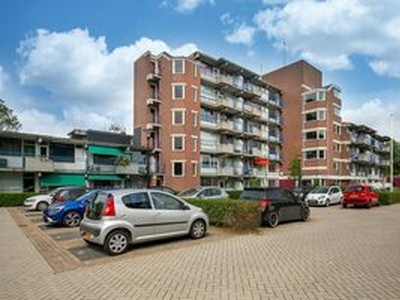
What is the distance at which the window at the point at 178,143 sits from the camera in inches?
1842

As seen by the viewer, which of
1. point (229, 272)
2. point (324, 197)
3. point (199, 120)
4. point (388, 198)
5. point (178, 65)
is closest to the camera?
point (229, 272)

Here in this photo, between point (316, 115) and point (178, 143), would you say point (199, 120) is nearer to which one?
point (178, 143)

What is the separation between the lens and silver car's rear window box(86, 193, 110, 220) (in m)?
11.1

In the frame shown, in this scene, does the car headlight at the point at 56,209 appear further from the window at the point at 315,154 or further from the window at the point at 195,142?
the window at the point at 315,154

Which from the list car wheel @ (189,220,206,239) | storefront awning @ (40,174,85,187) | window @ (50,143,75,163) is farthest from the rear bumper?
window @ (50,143,75,163)

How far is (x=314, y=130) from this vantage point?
61000mm

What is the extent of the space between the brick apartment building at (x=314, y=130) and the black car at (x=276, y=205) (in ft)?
131

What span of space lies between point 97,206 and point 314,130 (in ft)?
176

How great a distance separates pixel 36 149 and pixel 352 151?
5064cm

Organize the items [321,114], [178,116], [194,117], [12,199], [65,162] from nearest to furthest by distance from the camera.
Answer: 1. [12,199]
2. [65,162]
3. [178,116]
4. [194,117]
5. [321,114]

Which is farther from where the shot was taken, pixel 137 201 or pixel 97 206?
pixel 137 201

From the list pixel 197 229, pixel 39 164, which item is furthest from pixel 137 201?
pixel 39 164

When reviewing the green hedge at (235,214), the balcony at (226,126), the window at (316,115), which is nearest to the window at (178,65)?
the balcony at (226,126)

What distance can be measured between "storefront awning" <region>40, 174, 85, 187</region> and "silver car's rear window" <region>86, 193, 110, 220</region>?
28.6 metres
